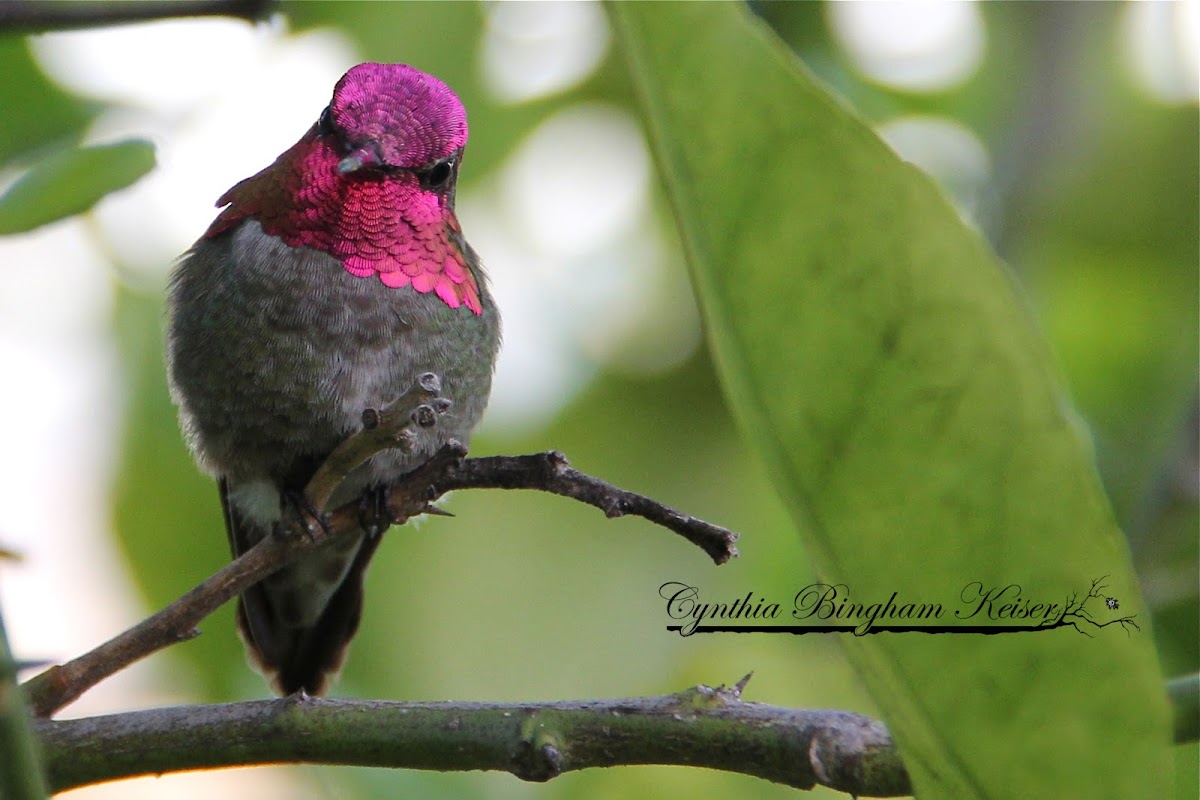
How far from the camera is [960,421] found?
28.8 inches

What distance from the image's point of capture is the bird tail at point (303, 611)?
8.81 feet

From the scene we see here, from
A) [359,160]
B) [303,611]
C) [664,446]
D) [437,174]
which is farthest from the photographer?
[303,611]

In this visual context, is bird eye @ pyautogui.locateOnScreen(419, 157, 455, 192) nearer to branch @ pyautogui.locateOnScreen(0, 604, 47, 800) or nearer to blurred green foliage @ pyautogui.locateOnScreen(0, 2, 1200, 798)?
blurred green foliage @ pyautogui.locateOnScreen(0, 2, 1200, 798)

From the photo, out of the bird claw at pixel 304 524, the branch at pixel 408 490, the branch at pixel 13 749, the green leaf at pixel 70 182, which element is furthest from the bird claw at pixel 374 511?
the branch at pixel 13 749

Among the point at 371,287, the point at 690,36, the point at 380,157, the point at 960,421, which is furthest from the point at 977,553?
the point at 371,287

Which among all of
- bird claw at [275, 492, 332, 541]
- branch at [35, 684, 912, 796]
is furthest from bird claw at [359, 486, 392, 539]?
branch at [35, 684, 912, 796]

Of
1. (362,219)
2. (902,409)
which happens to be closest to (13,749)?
(902,409)

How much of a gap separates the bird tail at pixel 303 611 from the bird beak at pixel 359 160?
3.07 feet

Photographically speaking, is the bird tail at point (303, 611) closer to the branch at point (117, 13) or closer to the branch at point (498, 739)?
the branch at point (498, 739)

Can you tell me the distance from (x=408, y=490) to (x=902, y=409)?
101 centimetres

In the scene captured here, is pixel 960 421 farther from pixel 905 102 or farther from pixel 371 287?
pixel 905 102

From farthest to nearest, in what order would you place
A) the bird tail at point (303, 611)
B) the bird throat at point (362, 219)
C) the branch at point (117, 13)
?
the bird tail at point (303, 611) → the bird throat at point (362, 219) → the branch at point (117, 13)

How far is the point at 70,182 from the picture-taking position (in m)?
1.24

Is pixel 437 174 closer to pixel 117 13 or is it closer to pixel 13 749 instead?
pixel 117 13
